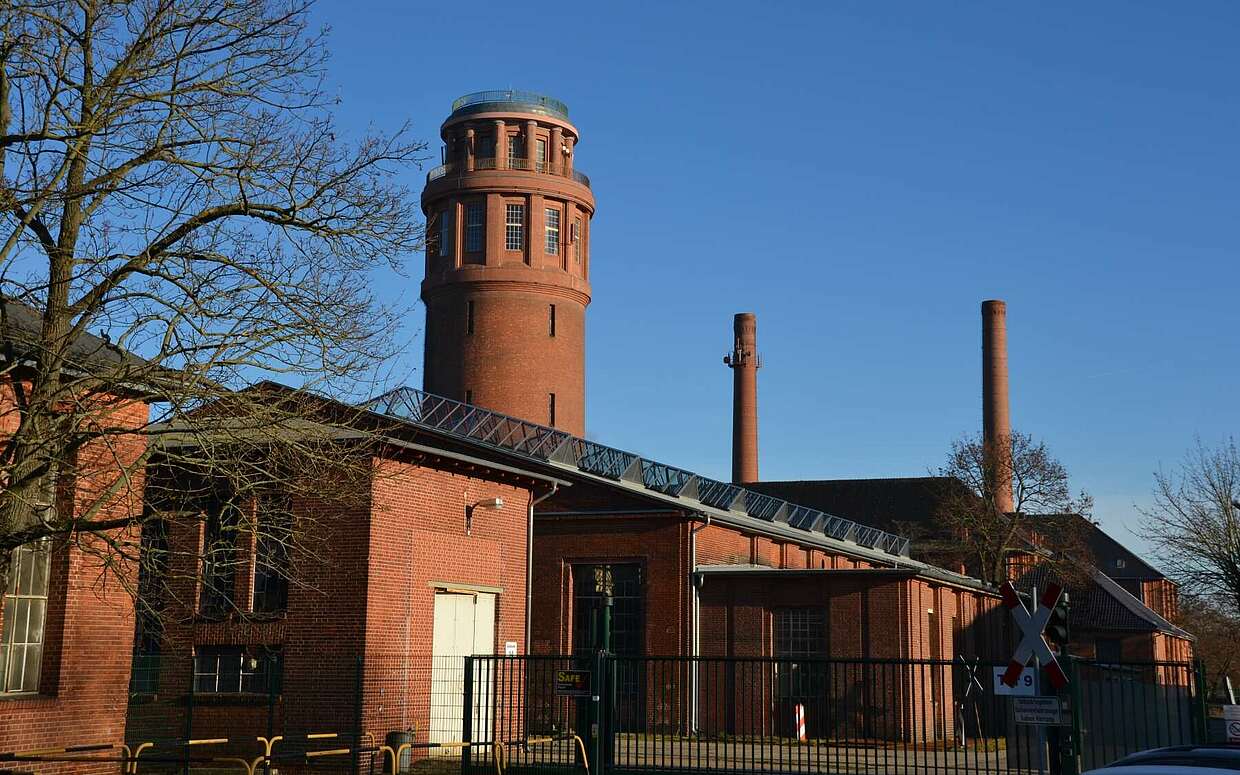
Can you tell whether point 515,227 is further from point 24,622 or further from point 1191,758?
point 1191,758

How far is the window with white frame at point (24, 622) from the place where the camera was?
1708 cm

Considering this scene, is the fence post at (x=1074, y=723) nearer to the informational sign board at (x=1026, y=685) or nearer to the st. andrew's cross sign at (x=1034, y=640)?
the st. andrew's cross sign at (x=1034, y=640)

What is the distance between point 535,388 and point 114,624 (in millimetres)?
31808

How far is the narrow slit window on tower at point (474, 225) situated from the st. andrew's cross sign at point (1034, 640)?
39.4 m

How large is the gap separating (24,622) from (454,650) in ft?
35.0

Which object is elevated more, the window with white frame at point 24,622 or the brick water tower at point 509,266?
the brick water tower at point 509,266

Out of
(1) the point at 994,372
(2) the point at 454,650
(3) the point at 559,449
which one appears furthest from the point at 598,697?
(1) the point at 994,372

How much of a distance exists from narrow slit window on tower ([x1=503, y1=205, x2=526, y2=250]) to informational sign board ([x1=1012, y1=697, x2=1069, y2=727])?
3926 centimetres

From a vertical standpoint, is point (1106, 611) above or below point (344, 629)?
above

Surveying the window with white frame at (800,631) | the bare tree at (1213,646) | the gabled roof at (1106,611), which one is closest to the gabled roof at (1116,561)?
the bare tree at (1213,646)

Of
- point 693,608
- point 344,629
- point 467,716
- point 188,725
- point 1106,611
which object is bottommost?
point 188,725

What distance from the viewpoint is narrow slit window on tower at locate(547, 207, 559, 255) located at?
51656 mm

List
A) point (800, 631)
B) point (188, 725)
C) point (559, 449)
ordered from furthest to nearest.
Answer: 1. point (559, 449)
2. point (800, 631)
3. point (188, 725)

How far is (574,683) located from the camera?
1811cm
